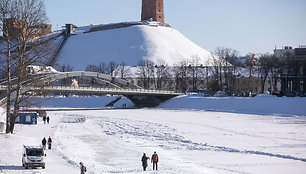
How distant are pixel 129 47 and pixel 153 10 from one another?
2474 cm

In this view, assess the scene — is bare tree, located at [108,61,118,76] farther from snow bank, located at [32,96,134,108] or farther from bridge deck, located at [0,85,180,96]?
bridge deck, located at [0,85,180,96]

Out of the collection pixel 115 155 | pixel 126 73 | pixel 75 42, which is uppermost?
pixel 75 42

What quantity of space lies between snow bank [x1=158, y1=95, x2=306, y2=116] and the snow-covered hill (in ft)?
235

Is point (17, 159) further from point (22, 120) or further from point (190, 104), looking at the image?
point (190, 104)

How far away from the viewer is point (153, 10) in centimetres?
18500

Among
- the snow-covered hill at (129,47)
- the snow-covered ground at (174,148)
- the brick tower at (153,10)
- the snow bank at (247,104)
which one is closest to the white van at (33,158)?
the snow-covered ground at (174,148)

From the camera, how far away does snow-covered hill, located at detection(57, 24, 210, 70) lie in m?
162

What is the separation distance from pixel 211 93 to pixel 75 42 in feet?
378

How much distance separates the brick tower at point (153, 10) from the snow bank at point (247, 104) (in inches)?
3977

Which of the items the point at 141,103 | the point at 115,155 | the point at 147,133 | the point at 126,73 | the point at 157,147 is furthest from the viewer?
the point at 126,73

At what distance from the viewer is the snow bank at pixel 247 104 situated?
60906 millimetres

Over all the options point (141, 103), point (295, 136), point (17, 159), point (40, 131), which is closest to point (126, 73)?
point (141, 103)

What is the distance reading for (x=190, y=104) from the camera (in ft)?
265

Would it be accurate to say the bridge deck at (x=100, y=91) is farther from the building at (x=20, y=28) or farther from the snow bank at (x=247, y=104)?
the building at (x=20, y=28)
